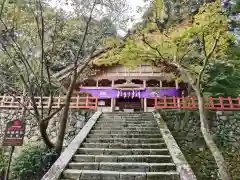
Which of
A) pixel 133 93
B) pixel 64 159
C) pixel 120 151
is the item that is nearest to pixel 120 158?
pixel 120 151

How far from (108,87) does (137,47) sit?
706 cm

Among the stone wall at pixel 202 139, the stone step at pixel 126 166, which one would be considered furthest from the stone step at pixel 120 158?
the stone wall at pixel 202 139

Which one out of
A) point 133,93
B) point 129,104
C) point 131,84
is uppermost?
point 131,84

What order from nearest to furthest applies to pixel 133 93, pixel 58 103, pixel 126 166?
pixel 126 166 < pixel 58 103 < pixel 133 93

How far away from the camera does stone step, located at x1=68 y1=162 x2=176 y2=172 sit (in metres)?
5.79

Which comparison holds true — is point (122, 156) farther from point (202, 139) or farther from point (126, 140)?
point (202, 139)

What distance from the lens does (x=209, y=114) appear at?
10977 mm

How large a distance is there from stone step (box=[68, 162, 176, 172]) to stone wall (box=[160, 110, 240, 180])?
355cm

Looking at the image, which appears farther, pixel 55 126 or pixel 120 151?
pixel 55 126

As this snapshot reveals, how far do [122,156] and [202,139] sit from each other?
207 inches

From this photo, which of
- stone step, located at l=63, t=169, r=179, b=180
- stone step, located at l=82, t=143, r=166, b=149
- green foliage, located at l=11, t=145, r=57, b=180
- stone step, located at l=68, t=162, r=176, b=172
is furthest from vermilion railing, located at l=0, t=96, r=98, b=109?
stone step, located at l=63, t=169, r=179, b=180

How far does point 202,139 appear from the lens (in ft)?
33.7

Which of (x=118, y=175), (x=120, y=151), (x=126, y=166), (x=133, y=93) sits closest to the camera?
(x=118, y=175)

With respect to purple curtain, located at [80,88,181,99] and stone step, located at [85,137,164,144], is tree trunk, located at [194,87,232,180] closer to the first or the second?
stone step, located at [85,137,164,144]
